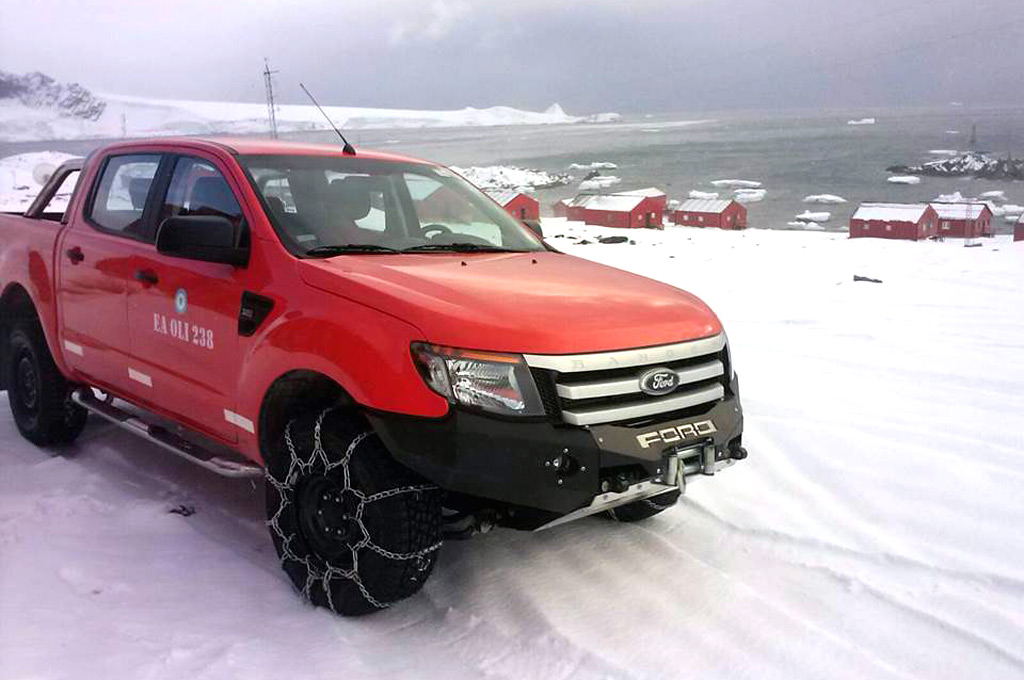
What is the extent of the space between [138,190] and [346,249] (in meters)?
1.46

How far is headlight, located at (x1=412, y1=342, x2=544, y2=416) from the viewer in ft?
7.61

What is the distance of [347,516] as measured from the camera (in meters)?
2.54

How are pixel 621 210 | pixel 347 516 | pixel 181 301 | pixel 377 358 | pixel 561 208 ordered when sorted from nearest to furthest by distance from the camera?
pixel 377 358
pixel 347 516
pixel 181 301
pixel 621 210
pixel 561 208

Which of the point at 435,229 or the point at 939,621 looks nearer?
the point at 939,621

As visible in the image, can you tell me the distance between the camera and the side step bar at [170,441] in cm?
298

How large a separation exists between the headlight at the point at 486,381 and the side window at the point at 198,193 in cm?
121

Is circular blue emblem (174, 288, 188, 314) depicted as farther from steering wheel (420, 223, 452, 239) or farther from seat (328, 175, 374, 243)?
steering wheel (420, 223, 452, 239)

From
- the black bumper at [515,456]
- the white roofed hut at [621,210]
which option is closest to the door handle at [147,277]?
the black bumper at [515,456]

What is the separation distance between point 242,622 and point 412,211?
188cm

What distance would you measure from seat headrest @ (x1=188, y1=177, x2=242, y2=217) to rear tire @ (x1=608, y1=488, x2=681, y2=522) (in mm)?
1980

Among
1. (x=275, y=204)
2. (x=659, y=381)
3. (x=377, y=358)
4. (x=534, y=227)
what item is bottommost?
(x=659, y=381)

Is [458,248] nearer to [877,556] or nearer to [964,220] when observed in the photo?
[877,556]

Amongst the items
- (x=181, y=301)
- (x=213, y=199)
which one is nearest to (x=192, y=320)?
(x=181, y=301)

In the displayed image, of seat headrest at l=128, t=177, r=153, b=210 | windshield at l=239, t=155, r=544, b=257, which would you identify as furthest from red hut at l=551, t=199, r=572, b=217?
seat headrest at l=128, t=177, r=153, b=210
